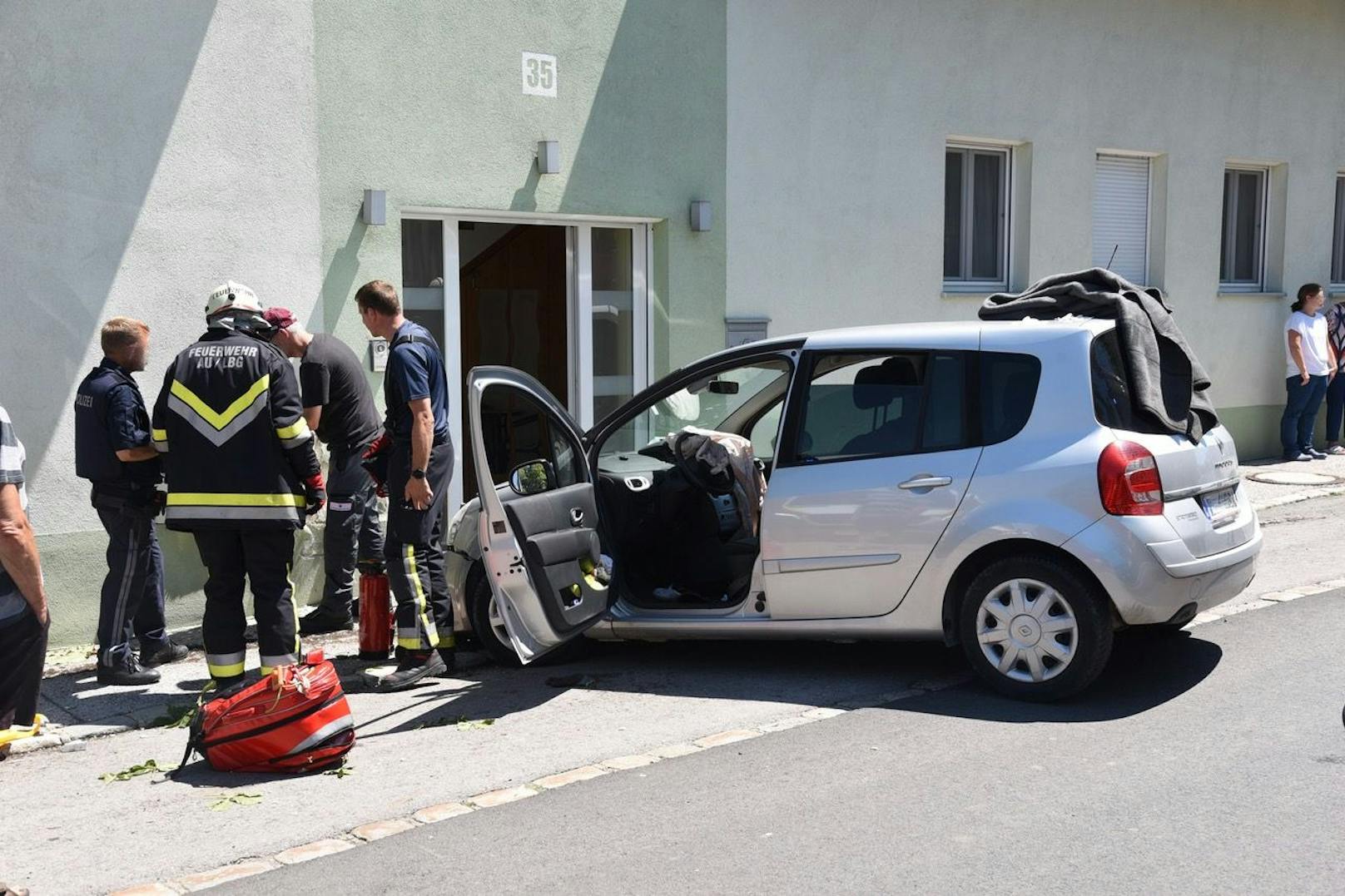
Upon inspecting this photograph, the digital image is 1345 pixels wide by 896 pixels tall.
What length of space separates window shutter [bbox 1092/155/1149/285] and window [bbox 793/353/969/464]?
289 inches

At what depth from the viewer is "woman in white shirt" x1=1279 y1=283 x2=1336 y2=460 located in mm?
13836

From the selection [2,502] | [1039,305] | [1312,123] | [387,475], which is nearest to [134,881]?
[2,502]

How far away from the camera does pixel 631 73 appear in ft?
32.2

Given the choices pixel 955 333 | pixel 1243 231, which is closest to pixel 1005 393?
pixel 955 333

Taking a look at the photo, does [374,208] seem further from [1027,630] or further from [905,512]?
[1027,630]

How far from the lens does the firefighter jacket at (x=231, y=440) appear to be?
6145 mm

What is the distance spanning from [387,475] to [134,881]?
2700mm

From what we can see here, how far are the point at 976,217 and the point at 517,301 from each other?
4.48 meters

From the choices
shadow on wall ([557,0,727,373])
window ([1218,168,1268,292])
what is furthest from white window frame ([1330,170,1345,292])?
shadow on wall ([557,0,727,373])

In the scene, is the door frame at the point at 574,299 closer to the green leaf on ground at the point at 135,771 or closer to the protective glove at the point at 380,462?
the protective glove at the point at 380,462

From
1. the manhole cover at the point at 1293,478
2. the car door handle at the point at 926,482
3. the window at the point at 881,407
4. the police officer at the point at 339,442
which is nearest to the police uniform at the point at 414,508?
the police officer at the point at 339,442

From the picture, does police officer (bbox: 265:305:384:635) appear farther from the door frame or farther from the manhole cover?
the manhole cover

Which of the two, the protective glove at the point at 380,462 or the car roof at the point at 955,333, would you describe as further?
the protective glove at the point at 380,462

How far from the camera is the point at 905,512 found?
242 inches
